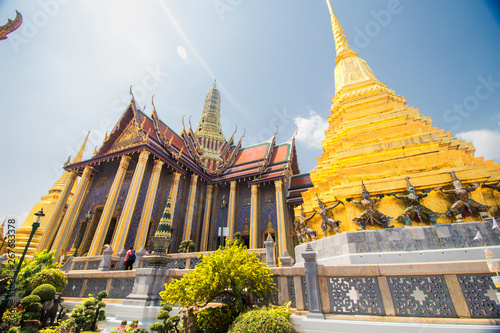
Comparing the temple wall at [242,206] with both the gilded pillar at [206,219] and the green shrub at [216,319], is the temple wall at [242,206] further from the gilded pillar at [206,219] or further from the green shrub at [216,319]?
the green shrub at [216,319]

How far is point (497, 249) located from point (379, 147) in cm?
340

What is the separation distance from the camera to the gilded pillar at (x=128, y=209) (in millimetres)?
10383

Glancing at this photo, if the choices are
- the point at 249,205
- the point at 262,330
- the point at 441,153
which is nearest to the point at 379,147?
the point at 441,153

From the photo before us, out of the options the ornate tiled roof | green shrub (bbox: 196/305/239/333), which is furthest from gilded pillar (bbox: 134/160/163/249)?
green shrub (bbox: 196/305/239/333)

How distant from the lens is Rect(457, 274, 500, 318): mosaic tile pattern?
2.82m

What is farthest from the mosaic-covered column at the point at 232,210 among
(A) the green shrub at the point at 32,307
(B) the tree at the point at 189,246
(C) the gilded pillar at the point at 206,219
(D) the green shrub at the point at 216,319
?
(D) the green shrub at the point at 216,319

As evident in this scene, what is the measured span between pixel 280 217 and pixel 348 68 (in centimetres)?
892

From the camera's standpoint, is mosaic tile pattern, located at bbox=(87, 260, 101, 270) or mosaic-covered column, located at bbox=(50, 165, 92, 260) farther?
mosaic-covered column, located at bbox=(50, 165, 92, 260)

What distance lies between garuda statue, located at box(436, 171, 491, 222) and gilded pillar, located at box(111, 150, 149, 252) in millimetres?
11590

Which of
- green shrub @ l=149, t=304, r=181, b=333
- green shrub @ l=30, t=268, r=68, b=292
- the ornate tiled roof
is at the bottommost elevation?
green shrub @ l=149, t=304, r=181, b=333

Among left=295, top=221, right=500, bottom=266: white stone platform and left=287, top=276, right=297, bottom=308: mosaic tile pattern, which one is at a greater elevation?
left=295, top=221, right=500, bottom=266: white stone platform

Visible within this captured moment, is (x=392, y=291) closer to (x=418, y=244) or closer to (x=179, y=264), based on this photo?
(x=418, y=244)

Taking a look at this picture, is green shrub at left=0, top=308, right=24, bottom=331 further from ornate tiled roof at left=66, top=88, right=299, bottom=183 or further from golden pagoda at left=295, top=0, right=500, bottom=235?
ornate tiled roof at left=66, top=88, right=299, bottom=183

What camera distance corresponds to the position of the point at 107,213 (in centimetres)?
1125
